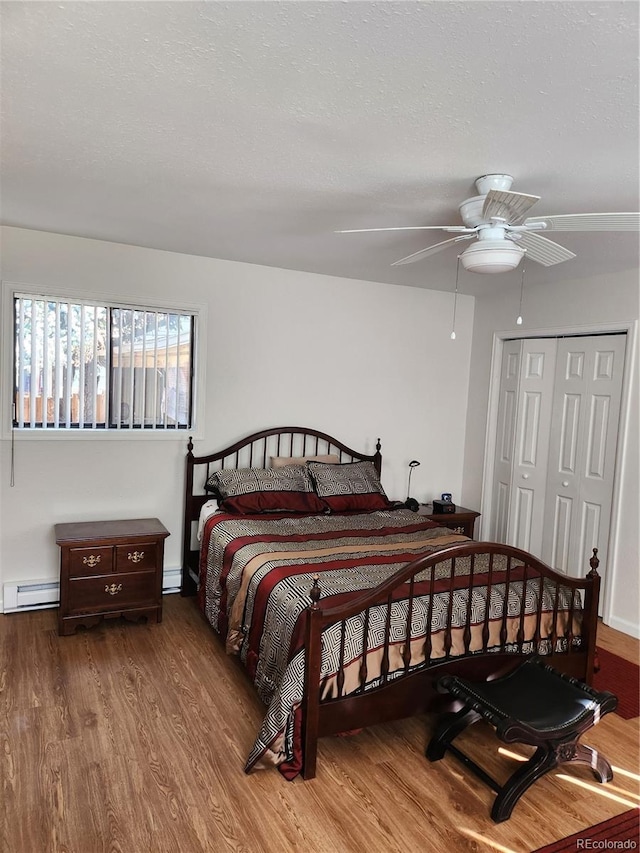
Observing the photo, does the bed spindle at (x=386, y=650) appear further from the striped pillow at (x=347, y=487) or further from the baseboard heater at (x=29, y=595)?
the baseboard heater at (x=29, y=595)

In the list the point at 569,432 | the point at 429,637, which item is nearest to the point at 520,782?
the point at 429,637

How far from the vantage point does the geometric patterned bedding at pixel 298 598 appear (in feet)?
7.55

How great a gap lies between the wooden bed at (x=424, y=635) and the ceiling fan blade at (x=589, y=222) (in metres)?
1.38

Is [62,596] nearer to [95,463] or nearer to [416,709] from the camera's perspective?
[95,463]

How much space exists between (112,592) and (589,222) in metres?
3.27

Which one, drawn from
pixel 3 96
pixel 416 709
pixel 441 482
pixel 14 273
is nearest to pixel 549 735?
pixel 416 709

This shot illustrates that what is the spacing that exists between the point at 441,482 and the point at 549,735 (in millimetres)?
3334

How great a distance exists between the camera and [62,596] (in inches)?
135

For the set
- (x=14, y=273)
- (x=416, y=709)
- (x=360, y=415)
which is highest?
(x=14, y=273)

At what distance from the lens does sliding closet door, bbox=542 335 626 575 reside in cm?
408

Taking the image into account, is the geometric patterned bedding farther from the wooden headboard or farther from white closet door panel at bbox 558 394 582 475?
white closet door panel at bbox 558 394 582 475

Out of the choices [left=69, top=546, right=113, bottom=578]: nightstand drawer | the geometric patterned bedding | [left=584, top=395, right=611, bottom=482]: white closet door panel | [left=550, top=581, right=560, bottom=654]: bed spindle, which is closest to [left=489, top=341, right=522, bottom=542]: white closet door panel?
[left=584, top=395, right=611, bottom=482]: white closet door panel

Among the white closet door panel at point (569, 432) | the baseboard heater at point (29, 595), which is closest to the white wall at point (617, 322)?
the white closet door panel at point (569, 432)

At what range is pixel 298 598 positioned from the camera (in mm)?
2551
